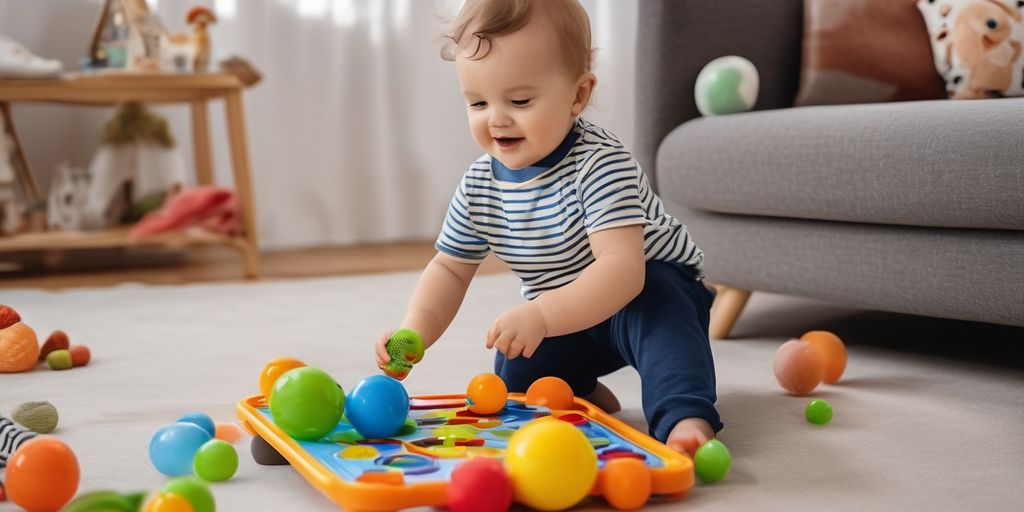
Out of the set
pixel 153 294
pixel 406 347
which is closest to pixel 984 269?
Result: pixel 406 347

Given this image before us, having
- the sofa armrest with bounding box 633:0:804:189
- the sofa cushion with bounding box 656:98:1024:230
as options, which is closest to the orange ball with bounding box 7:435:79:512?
the sofa cushion with bounding box 656:98:1024:230

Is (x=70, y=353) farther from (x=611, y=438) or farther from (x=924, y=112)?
(x=924, y=112)

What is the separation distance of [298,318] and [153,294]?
464 mm

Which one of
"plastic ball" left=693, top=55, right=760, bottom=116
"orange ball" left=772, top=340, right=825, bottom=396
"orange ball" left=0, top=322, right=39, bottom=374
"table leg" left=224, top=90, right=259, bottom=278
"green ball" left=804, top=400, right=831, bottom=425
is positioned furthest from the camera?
"table leg" left=224, top=90, right=259, bottom=278

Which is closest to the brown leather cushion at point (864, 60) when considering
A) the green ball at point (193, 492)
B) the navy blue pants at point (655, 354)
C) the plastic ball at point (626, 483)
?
the navy blue pants at point (655, 354)

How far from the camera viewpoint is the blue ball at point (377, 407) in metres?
0.98

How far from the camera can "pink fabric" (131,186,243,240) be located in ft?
8.55

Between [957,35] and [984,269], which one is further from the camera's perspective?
[957,35]

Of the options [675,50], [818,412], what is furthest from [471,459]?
[675,50]

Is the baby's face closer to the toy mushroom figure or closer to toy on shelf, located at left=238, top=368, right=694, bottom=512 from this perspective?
toy on shelf, located at left=238, top=368, right=694, bottom=512

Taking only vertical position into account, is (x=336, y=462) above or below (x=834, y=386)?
above

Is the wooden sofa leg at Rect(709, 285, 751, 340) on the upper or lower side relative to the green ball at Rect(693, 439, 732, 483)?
lower

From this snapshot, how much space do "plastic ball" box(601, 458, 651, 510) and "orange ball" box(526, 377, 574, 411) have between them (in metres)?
0.25

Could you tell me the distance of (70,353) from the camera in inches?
60.1
